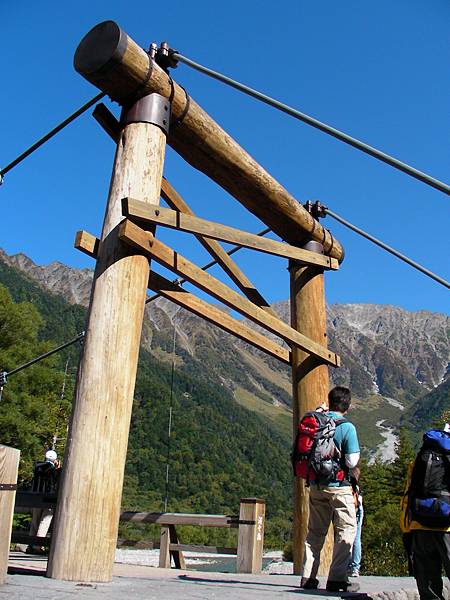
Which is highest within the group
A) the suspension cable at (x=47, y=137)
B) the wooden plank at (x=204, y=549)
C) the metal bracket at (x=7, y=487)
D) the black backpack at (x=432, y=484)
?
the suspension cable at (x=47, y=137)

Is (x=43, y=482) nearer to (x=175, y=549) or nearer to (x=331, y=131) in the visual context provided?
(x=175, y=549)

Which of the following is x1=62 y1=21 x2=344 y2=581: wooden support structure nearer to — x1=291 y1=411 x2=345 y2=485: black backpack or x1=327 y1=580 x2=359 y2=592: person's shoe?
x1=291 y1=411 x2=345 y2=485: black backpack

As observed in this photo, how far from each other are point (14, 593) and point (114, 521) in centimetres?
110

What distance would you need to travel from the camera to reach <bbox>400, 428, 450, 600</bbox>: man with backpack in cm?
415

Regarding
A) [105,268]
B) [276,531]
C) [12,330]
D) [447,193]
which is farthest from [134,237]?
[276,531]

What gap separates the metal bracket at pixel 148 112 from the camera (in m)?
5.23

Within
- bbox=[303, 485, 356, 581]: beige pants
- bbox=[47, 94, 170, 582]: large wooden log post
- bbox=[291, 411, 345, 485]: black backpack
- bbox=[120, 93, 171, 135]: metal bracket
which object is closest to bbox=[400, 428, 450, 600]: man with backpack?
bbox=[303, 485, 356, 581]: beige pants

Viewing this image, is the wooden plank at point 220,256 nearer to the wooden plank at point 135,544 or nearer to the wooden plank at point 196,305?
the wooden plank at point 196,305

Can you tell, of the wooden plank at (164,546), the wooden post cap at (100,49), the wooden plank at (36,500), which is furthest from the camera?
the wooden plank at (164,546)

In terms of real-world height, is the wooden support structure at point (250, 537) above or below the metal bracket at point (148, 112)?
below

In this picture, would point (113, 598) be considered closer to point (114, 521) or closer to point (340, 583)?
point (114, 521)

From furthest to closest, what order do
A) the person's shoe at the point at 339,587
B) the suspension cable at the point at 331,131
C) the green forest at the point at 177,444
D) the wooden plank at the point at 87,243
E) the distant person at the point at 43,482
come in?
the green forest at the point at 177,444, the distant person at the point at 43,482, the wooden plank at the point at 87,243, the person's shoe at the point at 339,587, the suspension cable at the point at 331,131

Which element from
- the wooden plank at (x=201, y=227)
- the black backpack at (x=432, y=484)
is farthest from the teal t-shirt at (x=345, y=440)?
the wooden plank at (x=201, y=227)

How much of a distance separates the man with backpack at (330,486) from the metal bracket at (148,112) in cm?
268
